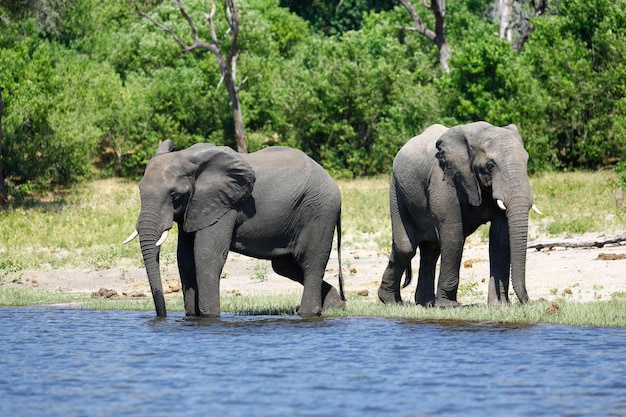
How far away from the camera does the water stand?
915 cm

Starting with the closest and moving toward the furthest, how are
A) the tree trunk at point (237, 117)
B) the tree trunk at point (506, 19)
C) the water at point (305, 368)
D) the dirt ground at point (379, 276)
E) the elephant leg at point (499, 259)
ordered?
1. the water at point (305, 368)
2. the elephant leg at point (499, 259)
3. the dirt ground at point (379, 276)
4. the tree trunk at point (237, 117)
5. the tree trunk at point (506, 19)

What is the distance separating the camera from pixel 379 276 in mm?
17500

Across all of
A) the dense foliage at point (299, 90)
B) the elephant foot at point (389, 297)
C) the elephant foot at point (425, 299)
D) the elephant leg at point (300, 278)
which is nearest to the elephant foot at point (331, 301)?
the elephant leg at point (300, 278)

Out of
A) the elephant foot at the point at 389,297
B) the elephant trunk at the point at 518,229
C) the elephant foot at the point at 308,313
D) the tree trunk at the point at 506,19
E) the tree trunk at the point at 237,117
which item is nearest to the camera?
the elephant trunk at the point at 518,229

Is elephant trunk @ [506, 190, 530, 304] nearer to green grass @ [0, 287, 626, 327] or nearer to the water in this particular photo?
green grass @ [0, 287, 626, 327]

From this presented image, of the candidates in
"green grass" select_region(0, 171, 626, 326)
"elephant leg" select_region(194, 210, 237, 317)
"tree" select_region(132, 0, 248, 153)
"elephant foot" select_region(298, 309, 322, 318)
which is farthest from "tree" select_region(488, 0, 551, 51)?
"elephant leg" select_region(194, 210, 237, 317)

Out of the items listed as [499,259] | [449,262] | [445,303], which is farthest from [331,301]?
[499,259]

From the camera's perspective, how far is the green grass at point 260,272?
13.2 m

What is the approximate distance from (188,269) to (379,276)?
482cm

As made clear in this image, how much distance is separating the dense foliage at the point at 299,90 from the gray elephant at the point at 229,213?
16876 millimetres

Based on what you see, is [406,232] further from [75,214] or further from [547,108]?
[547,108]

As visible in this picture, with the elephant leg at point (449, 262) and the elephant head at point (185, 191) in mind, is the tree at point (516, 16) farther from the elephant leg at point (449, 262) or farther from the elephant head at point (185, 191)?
the elephant head at point (185, 191)

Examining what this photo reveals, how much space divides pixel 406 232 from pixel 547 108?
19848 mm

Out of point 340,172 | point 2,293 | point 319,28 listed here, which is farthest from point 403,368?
point 319,28
